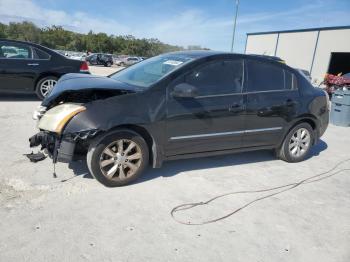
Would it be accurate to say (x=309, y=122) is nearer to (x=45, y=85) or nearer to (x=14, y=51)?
(x=45, y=85)

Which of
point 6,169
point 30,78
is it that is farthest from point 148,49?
point 6,169

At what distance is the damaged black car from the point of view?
3734 mm

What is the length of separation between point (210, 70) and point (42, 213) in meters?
2.67

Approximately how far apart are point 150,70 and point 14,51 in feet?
17.0

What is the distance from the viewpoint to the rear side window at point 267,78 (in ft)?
15.6

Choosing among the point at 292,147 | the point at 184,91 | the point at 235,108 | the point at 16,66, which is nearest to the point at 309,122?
the point at 292,147

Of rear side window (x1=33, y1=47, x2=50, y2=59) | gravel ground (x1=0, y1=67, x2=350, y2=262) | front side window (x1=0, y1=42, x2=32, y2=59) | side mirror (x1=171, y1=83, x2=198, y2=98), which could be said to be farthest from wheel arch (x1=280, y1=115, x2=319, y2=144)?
front side window (x1=0, y1=42, x2=32, y2=59)

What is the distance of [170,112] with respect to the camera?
4047 mm

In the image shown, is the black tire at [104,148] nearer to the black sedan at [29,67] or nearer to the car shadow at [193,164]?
the car shadow at [193,164]

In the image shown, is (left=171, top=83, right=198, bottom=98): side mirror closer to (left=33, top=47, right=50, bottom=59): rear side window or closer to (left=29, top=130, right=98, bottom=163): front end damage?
(left=29, top=130, right=98, bottom=163): front end damage

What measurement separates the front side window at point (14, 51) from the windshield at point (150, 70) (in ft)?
14.4

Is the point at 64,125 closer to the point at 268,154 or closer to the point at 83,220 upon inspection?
the point at 83,220

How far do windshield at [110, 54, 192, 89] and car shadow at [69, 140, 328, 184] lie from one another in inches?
47.4

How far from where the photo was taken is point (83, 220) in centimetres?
319
